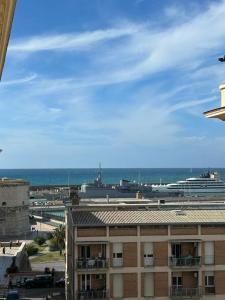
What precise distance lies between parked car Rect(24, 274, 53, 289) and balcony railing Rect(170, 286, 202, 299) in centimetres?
1250

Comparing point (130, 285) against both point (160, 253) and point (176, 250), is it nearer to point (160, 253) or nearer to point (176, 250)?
point (160, 253)

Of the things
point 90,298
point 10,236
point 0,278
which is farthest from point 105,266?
point 10,236

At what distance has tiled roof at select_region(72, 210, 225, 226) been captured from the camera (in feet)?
86.5

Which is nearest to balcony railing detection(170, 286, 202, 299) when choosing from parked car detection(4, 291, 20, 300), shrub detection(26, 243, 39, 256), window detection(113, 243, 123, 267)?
window detection(113, 243, 123, 267)

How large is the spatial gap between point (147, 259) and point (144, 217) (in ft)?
6.88

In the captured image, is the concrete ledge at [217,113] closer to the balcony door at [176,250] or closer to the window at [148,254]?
the window at [148,254]

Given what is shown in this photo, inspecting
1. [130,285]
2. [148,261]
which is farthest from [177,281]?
[130,285]

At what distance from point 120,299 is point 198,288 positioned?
3587 mm

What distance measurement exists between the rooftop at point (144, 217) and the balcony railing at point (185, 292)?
3.02 m

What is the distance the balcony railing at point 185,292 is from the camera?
25.7 m

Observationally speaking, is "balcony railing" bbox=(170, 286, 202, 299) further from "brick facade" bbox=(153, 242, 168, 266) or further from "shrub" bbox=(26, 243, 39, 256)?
"shrub" bbox=(26, 243, 39, 256)

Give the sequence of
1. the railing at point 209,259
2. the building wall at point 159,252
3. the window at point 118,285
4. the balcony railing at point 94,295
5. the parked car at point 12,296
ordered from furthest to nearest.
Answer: the parked car at point 12,296 → the railing at point 209,259 → the building wall at point 159,252 → the window at point 118,285 → the balcony railing at point 94,295

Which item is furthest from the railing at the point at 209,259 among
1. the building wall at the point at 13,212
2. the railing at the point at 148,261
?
the building wall at the point at 13,212

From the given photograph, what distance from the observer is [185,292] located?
25.7 meters
